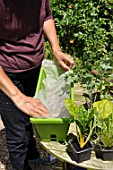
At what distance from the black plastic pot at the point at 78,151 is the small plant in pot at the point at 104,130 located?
0.06 meters

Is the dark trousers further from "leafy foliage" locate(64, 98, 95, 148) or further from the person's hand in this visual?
"leafy foliage" locate(64, 98, 95, 148)

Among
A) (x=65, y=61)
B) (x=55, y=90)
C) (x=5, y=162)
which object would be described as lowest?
(x=5, y=162)

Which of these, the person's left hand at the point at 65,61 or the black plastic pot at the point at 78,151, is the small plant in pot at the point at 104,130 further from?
the person's left hand at the point at 65,61

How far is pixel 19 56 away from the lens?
2498 mm

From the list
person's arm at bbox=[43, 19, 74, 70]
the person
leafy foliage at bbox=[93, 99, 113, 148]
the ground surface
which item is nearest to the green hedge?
the ground surface

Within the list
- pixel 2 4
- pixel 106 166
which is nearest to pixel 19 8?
pixel 2 4

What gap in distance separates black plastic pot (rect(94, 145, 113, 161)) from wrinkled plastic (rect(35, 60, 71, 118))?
0.24 m

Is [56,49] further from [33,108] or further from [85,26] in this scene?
[85,26]

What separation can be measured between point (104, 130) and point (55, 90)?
1.62 ft

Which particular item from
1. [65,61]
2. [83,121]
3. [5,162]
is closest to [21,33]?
[65,61]

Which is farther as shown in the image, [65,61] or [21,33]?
[65,61]

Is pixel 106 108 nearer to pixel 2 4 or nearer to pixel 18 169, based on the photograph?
pixel 2 4

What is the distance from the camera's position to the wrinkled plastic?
229cm

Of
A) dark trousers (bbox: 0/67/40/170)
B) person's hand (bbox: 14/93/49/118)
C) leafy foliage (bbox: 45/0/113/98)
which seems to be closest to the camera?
person's hand (bbox: 14/93/49/118)
